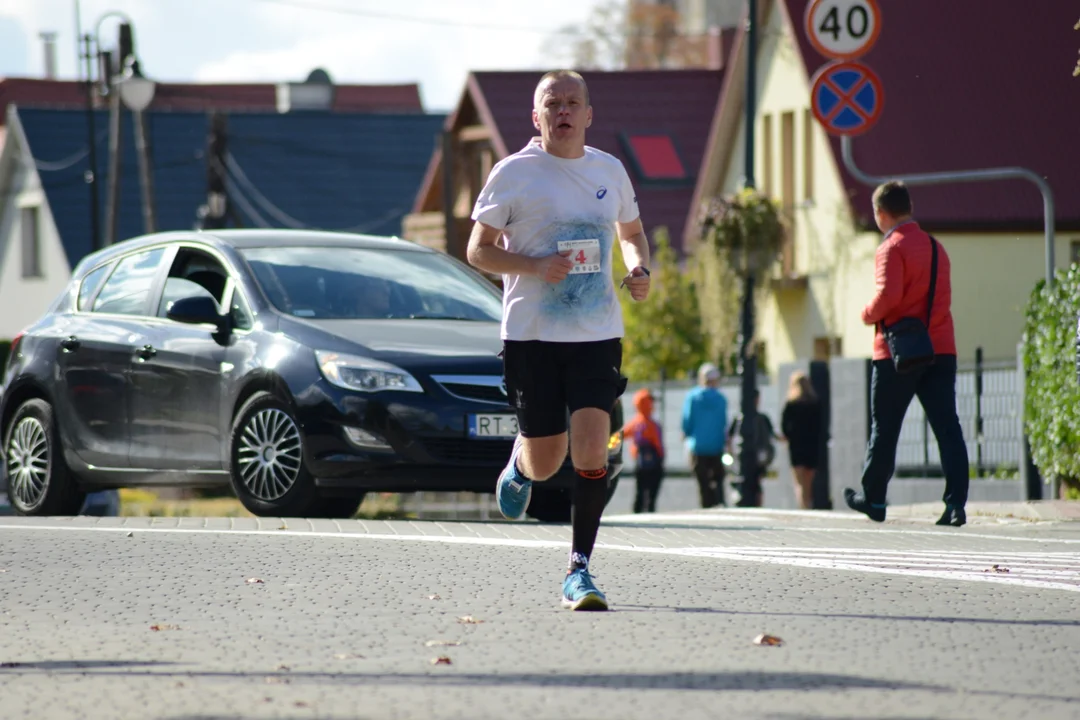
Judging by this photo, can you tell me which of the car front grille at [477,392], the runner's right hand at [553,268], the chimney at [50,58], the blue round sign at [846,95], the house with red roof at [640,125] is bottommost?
the car front grille at [477,392]

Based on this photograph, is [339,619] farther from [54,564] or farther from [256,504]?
[256,504]

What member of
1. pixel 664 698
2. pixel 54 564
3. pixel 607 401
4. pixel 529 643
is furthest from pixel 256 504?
pixel 664 698

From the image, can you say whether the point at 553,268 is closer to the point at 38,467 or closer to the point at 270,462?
the point at 270,462

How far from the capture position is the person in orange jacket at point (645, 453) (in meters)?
26.6

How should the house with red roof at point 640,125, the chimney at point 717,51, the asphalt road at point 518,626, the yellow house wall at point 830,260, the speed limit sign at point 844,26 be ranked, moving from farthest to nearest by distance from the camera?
the chimney at point 717,51 → the house with red roof at point 640,125 → the yellow house wall at point 830,260 → the speed limit sign at point 844,26 → the asphalt road at point 518,626

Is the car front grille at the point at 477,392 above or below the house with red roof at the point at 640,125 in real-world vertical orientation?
below

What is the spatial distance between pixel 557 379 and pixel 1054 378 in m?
7.91

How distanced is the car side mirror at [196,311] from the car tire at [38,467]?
57.9 inches

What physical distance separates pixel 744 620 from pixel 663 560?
85.1 inches

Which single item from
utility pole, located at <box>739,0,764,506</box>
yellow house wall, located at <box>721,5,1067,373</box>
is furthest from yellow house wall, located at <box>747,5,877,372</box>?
utility pole, located at <box>739,0,764,506</box>

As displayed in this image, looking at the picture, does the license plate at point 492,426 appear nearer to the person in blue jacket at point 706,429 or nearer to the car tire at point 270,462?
Result: the car tire at point 270,462

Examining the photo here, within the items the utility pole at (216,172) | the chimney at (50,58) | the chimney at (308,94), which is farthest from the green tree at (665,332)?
the chimney at (50,58)

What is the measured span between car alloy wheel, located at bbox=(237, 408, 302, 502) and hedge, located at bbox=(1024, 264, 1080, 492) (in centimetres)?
520

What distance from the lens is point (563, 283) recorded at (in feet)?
26.5
